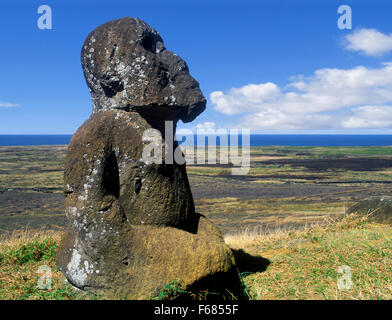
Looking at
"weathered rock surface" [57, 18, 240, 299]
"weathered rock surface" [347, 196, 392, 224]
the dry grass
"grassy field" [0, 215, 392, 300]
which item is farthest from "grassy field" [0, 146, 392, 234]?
"weathered rock surface" [57, 18, 240, 299]

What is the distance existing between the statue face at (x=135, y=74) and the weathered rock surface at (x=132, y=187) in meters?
0.01

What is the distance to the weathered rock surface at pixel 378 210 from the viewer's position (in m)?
7.35

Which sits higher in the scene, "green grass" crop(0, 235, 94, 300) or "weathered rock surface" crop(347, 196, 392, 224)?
"weathered rock surface" crop(347, 196, 392, 224)

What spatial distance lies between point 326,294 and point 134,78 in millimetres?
3350

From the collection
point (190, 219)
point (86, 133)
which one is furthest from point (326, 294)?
point (86, 133)

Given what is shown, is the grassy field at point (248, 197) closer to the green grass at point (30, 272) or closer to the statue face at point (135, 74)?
the green grass at point (30, 272)

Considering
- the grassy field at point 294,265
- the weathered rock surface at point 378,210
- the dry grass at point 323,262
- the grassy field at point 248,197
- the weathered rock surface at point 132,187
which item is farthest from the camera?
the grassy field at point 248,197

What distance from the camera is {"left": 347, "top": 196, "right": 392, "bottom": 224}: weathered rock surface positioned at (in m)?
7.35

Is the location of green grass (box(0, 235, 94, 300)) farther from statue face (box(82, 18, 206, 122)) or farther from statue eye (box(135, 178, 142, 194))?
statue face (box(82, 18, 206, 122))

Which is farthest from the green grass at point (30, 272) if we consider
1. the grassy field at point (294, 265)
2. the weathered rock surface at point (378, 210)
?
the weathered rock surface at point (378, 210)


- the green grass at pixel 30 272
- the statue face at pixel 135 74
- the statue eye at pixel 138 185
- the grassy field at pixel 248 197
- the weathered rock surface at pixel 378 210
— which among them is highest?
the statue face at pixel 135 74

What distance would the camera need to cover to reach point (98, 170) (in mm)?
3729

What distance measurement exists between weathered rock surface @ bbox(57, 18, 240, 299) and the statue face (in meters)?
0.01
